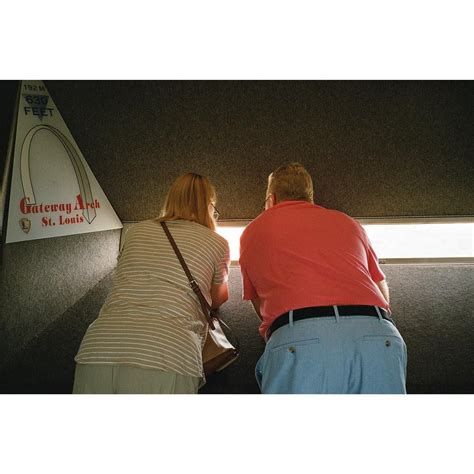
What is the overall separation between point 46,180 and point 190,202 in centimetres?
65

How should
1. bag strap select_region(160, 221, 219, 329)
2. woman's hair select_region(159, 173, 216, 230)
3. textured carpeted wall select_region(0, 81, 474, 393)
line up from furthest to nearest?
textured carpeted wall select_region(0, 81, 474, 393) < woman's hair select_region(159, 173, 216, 230) < bag strap select_region(160, 221, 219, 329)

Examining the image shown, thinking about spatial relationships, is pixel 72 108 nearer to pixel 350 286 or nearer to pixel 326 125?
pixel 326 125

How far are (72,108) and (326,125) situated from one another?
1161mm

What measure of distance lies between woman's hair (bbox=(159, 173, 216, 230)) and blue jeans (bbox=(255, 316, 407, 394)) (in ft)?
1.58

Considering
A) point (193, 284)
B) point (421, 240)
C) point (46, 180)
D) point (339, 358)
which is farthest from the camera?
point (421, 240)

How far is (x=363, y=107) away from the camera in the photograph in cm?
135

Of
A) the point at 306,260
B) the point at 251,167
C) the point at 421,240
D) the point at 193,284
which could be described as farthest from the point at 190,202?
the point at 421,240

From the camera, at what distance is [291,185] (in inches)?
41.6

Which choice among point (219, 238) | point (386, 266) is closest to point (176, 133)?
point (219, 238)

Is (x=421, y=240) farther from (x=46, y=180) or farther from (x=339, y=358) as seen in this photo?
(x=46, y=180)

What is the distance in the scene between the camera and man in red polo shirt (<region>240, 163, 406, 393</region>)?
30.2 inches

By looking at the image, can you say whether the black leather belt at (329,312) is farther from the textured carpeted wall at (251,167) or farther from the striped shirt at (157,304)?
the textured carpeted wall at (251,167)

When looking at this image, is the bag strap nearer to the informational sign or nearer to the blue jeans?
the blue jeans

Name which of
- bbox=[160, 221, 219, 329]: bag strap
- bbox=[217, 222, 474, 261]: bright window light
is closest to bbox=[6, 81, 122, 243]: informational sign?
bbox=[160, 221, 219, 329]: bag strap
